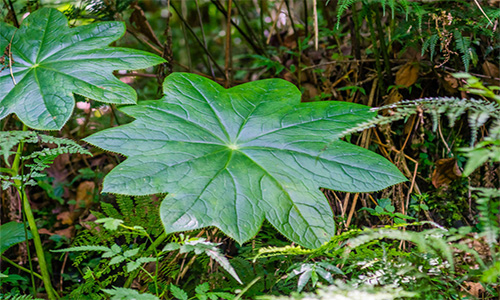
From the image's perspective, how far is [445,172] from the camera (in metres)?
2.40

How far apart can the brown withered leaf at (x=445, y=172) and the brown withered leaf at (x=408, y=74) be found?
570 millimetres

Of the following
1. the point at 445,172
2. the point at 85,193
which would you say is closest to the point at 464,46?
the point at 445,172

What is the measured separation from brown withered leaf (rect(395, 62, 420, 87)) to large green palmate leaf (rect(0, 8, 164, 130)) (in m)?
1.63

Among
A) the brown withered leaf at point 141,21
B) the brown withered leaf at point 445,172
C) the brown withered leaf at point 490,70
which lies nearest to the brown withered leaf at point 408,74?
the brown withered leaf at point 490,70

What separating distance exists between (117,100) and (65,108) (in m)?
0.23

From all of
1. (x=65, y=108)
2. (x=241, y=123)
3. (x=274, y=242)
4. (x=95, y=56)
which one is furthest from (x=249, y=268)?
(x=95, y=56)

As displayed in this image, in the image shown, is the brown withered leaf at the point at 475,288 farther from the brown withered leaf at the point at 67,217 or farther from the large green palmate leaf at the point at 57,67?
the brown withered leaf at the point at 67,217

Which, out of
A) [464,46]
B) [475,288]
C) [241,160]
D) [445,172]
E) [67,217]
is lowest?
[475,288]

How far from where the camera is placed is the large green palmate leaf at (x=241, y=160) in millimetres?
1404

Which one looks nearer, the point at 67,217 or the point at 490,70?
the point at 490,70

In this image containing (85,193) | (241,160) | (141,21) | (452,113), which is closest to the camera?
(452,113)

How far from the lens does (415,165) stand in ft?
8.16

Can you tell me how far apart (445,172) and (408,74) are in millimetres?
703

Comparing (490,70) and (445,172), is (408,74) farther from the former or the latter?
(445,172)
